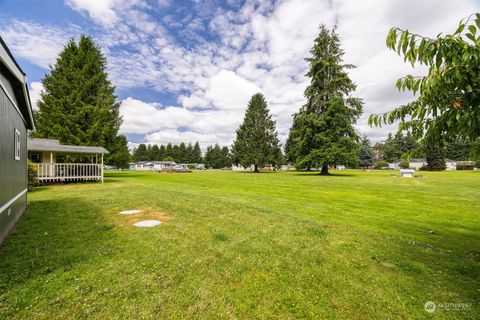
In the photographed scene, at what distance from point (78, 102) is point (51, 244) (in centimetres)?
2450

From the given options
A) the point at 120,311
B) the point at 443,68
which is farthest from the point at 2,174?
the point at 443,68

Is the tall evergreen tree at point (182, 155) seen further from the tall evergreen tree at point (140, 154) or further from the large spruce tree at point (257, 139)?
the large spruce tree at point (257, 139)

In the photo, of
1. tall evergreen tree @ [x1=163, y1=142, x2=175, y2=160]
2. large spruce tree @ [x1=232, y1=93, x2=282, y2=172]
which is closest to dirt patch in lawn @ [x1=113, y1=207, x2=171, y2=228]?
large spruce tree @ [x1=232, y1=93, x2=282, y2=172]

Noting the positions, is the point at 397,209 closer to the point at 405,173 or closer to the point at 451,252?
the point at 451,252

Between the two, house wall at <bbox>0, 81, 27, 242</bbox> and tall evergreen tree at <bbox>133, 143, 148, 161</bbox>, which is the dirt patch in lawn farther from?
tall evergreen tree at <bbox>133, 143, 148, 161</bbox>

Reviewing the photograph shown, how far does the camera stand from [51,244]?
4.32 metres

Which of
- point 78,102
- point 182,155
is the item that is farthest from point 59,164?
point 182,155

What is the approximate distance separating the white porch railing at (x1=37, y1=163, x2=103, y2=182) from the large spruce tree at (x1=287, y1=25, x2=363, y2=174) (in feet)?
78.4

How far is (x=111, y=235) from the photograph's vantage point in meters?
4.82

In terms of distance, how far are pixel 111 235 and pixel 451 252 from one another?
7.05 meters

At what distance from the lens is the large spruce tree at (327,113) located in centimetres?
2861

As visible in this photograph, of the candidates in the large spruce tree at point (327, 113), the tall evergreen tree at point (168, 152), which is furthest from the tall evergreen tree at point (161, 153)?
the large spruce tree at point (327, 113)

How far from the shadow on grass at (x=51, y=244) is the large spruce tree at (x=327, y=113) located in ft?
89.7

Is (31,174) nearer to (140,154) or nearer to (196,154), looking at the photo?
(196,154)
